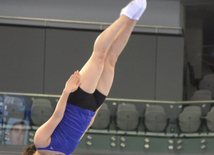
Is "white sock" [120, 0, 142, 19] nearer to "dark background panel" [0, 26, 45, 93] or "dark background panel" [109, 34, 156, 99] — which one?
"dark background panel" [109, 34, 156, 99]

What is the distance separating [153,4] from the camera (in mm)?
6910

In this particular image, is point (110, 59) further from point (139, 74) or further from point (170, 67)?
point (170, 67)

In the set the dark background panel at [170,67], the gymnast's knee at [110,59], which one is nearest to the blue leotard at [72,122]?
the gymnast's knee at [110,59]

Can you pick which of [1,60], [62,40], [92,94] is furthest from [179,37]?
[92,94]

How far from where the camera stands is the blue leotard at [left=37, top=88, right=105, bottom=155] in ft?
7.49

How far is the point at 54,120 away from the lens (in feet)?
7.02

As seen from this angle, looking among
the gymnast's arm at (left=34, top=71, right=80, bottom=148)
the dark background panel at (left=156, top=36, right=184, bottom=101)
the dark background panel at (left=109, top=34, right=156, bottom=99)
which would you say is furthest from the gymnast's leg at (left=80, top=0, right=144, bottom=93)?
the dark background panel at (left=156, top=36, right=184, bottom=101)

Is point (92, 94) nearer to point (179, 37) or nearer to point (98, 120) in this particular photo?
point (98, 120)

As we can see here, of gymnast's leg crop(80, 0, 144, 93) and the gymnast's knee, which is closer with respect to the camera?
gymnast's leg crop(80, 0, 144, 93)

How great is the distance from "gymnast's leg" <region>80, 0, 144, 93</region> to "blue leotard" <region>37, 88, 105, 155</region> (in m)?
0.09

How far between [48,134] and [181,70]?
451cm

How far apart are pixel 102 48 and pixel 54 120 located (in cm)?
67

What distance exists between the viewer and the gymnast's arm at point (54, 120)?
2.12m

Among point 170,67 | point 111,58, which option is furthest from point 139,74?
point 111,58
